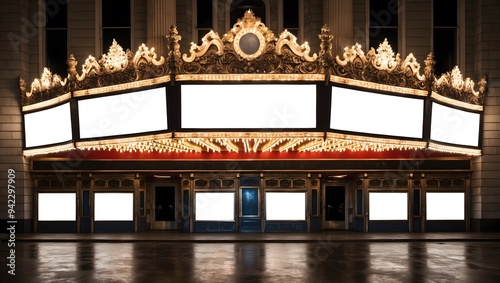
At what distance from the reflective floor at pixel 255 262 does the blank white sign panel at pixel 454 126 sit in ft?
14.5

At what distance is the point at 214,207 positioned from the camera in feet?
94.6

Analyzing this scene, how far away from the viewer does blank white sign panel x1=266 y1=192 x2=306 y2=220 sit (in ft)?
94.7

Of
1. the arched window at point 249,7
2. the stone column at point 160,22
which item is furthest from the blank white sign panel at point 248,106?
the arched window at point 249,7

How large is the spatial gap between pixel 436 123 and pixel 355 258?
7440 mm

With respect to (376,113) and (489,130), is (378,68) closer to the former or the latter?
(376,113)

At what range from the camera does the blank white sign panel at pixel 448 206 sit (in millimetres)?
28766

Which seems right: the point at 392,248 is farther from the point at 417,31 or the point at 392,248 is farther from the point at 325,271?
the point at 417,31

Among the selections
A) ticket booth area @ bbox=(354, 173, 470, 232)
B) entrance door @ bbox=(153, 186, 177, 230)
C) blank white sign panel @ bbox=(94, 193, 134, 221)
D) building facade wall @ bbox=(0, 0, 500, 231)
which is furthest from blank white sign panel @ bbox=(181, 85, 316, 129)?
entrance door @ bbox=(153, 186, 177, 230)

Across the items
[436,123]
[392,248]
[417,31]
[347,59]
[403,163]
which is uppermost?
[417,31]

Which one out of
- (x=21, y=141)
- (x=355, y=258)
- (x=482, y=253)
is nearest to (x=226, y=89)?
(x=355, y=258)

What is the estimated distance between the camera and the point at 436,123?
22969mm

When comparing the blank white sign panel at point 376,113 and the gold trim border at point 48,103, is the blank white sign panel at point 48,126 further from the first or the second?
the blank white sign panel at point 376,113

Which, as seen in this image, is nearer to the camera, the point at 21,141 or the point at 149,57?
the point at 149,57

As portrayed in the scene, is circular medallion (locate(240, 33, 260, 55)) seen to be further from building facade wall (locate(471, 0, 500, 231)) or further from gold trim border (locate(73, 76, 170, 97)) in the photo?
building facade wall (locate(471, 0, 500, 231))
